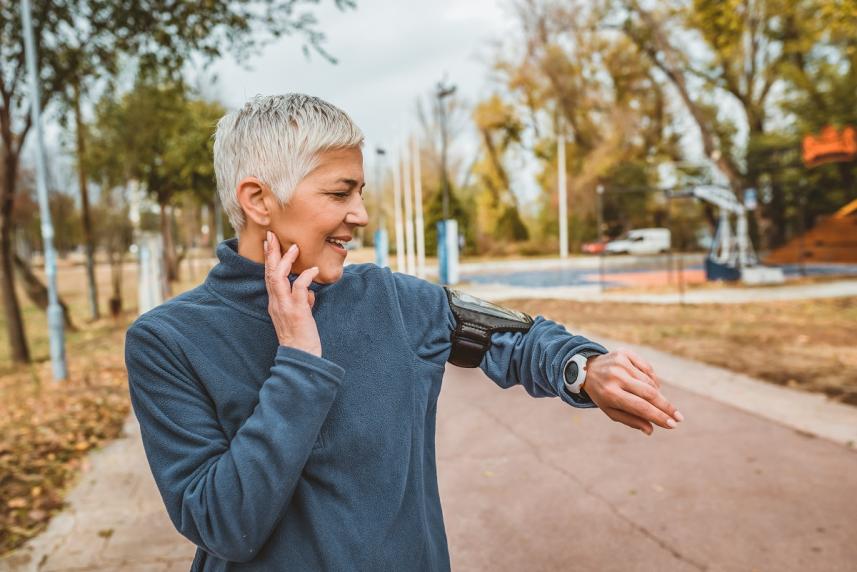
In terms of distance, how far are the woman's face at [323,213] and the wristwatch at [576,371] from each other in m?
0.50

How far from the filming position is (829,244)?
26.6 meters

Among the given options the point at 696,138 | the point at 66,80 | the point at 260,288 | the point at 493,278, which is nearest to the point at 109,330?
the point at 66,80

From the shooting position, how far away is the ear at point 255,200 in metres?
1.29

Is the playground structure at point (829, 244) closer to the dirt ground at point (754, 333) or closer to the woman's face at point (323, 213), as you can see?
the dirt ground at point (754, 333)

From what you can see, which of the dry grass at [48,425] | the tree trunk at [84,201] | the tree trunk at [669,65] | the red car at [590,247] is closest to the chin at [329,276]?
the dry grass at [48,425]

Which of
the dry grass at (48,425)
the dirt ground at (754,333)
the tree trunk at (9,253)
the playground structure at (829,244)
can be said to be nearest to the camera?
the dry grass at (48,425)

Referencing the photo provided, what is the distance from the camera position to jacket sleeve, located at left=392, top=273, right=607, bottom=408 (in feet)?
4.65

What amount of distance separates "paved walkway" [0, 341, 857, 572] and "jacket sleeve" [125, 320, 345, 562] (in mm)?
2559

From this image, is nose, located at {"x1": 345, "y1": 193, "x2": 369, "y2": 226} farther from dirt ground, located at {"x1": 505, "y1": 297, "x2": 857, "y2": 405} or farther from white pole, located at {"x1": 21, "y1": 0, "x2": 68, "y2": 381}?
white pole, located at {"x1": 21, "y1": 0, "x2": 68, "y2": 381}

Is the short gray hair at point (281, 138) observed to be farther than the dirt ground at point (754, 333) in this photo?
No

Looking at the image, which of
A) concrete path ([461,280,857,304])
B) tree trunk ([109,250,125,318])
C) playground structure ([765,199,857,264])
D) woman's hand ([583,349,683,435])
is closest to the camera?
woman's hand ([583,349,683,435])

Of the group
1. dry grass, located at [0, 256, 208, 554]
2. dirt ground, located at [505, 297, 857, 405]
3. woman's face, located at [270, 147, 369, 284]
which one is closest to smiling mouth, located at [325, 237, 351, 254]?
woman's face, located at [270, 147, 369, 284]

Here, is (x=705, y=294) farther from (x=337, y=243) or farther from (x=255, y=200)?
(x=255, y=200)

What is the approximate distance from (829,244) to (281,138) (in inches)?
1179
